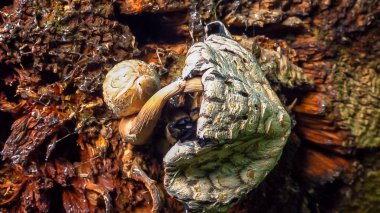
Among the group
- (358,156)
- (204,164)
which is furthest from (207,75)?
(358,156)

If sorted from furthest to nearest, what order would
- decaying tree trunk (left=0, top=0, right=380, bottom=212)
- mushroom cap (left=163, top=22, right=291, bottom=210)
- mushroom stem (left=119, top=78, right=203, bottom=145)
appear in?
decaying tree trunk (left=0, top=0, right=380, bottom=212) → mushroom stem (left=119, top=78, right=203, bottom=145) → mushroom cap (left=163, top=22, right=291, bottom=210)

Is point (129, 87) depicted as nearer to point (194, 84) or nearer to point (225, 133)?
point (194, 84)

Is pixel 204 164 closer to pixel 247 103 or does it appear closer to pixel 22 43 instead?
pixel 247 103

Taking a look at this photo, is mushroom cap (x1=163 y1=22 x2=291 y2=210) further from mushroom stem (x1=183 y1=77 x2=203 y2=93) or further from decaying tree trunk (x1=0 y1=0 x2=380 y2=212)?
decaying tree trunk (x1=0 y1=0 x2=380 y2=212)

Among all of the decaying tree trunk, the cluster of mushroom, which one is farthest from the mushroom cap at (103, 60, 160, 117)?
the decaying tree trunk

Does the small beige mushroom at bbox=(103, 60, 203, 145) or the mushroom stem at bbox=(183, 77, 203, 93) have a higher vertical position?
the mushroom stem at bbox=(183, 77, 203, 93)

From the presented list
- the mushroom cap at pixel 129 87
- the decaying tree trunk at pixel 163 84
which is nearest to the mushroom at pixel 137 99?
the mushroom cap at pixel 129 87

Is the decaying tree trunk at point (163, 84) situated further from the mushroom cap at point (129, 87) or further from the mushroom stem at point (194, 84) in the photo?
the mushroom stem at point (194, 84)
